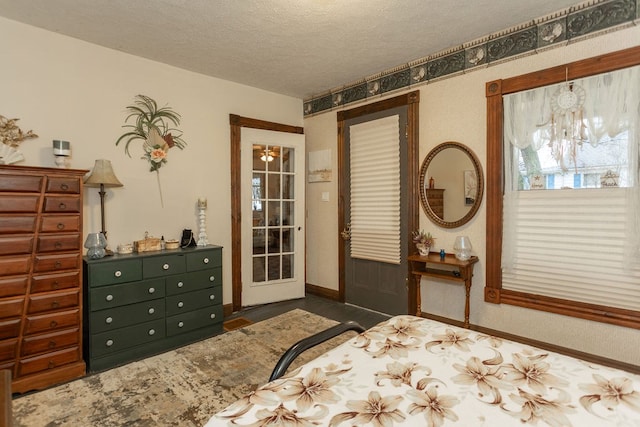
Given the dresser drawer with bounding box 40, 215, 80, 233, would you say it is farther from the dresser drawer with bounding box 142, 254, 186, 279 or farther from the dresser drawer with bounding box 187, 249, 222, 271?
the dresser drawer with bounding box 187, 249, 222, 271

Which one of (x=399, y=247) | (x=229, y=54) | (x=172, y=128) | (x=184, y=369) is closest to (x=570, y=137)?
(x=399, y=247)

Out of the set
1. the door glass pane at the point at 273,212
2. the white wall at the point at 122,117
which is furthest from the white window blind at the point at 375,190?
the white wall at the point at 122,117

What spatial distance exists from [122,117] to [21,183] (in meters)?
1.14

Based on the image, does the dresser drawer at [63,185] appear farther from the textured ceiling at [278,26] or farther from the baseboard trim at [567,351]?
the baseboard trim at [567,351]

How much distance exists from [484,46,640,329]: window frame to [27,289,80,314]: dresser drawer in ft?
11.2

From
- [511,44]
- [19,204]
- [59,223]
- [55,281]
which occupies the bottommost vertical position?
[55,281]

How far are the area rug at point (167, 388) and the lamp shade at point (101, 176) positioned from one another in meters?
1.49

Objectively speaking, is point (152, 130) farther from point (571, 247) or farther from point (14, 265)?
point (571, 247)

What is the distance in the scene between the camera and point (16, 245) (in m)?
2.11

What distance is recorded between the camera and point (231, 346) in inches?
107

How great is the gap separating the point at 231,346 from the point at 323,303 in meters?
1.59

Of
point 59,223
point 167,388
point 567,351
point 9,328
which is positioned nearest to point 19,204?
point 59,223

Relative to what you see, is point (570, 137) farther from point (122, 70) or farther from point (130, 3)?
point (122, 70)

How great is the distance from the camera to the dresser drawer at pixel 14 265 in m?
2.06
